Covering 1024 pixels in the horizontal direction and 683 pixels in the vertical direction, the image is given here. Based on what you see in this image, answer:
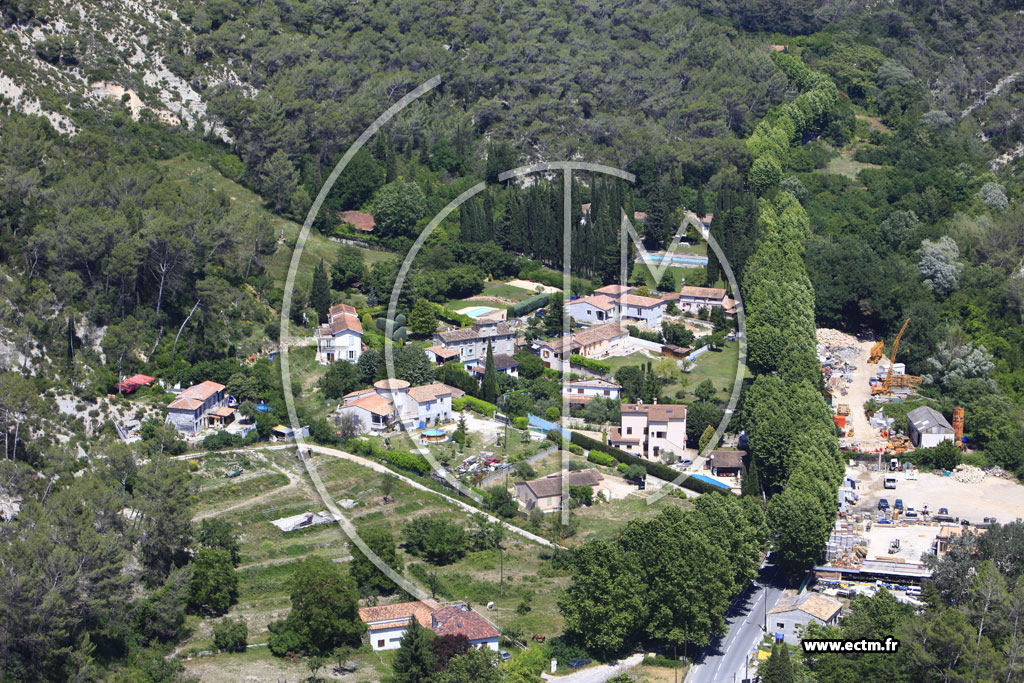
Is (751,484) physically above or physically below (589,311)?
below

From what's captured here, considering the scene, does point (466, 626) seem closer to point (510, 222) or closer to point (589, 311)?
point (589, 311)

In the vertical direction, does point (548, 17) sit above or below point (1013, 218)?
above

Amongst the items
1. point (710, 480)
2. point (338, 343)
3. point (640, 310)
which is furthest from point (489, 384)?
point (640, 310)

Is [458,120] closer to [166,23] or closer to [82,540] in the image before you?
[166,23]

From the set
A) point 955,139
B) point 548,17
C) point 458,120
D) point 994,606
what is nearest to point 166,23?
point 458,120

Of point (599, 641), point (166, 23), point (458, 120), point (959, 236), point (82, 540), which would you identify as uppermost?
point (166, 23)

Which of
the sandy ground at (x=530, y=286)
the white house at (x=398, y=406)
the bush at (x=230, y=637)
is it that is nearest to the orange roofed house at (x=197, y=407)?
the white house at (x=398, y=406)

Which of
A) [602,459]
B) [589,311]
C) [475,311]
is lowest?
[602,459]
